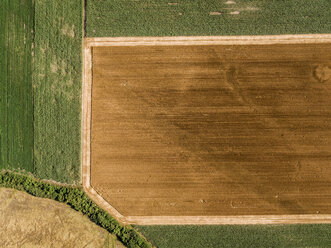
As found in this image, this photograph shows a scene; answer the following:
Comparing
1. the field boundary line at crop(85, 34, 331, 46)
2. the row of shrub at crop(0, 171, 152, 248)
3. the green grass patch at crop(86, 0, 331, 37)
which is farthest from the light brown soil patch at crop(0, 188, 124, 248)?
the green grass patch at crop(86, 0, 331, 37)

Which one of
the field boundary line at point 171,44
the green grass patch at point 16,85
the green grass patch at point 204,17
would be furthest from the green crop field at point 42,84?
the green grass patch at point 204,17

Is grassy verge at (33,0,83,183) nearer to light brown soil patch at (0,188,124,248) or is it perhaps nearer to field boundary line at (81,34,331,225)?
field boundary line at (81,34,331,225)

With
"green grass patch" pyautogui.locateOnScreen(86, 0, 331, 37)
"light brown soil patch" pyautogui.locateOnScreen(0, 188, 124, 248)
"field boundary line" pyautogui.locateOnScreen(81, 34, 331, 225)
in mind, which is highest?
"green grass patch" pyautogui.locateOnScreen(86, 0, 331, 37)

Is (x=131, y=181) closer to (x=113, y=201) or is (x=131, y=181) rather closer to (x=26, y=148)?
(x=113, y=201)

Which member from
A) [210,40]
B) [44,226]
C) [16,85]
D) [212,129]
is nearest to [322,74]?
[210,40]

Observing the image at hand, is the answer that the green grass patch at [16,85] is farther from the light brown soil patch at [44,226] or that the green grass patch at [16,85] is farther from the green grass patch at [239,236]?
the green grass patch at [239,236]

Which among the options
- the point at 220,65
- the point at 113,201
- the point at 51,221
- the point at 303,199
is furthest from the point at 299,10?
the point at 51,221

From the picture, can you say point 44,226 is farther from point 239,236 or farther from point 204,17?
point 204,17
